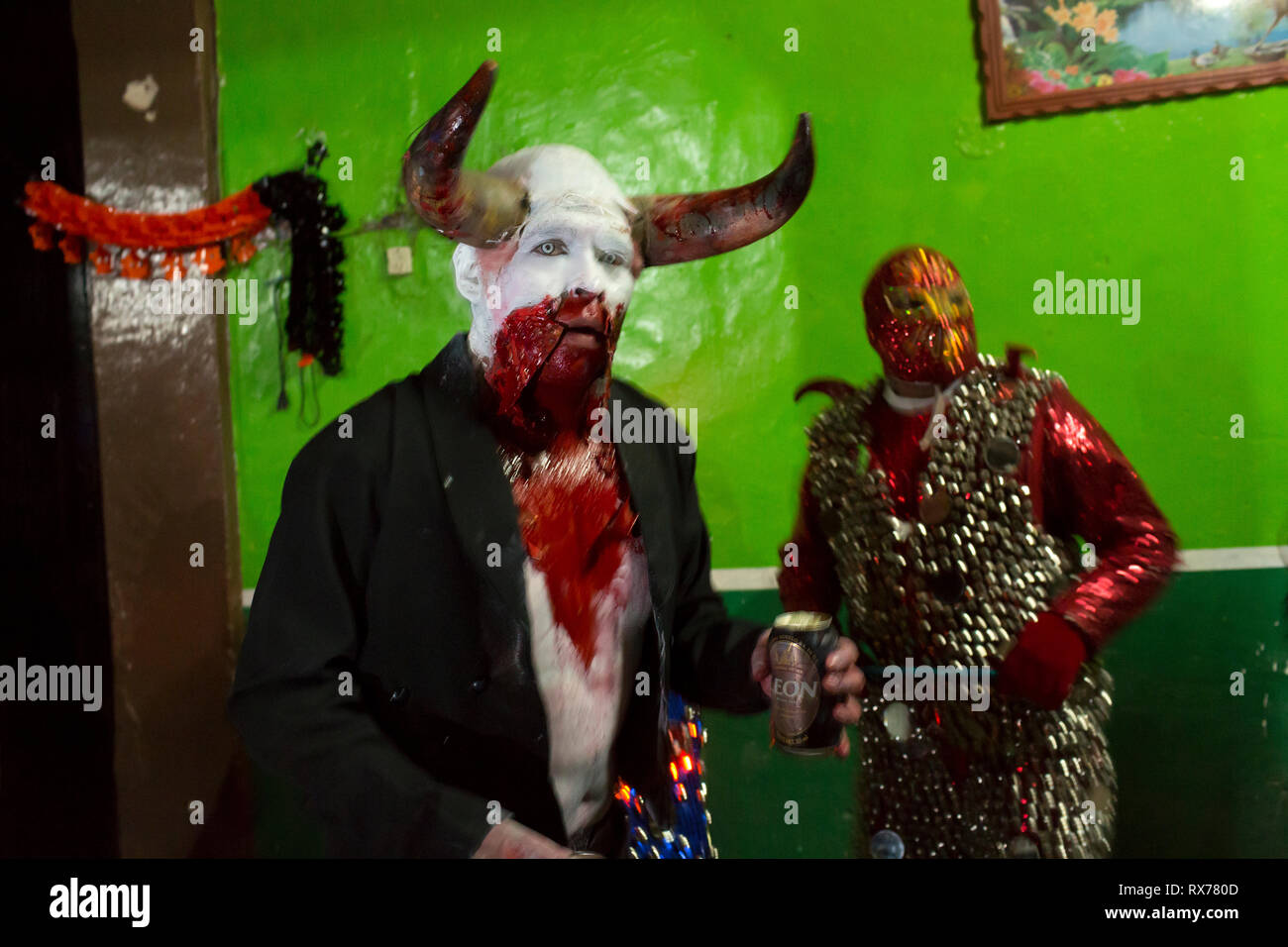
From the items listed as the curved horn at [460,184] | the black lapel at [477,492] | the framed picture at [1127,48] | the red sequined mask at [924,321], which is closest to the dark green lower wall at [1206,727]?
the red sequined mask at [924,321]

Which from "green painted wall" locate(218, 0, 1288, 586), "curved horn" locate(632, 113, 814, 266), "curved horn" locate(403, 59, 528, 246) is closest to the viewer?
"curved horn" locate(403, 59, 528, 246)

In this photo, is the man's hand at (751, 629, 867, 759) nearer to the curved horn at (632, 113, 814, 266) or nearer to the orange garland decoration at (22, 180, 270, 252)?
the curved horn at (632, 113, 814, 266)

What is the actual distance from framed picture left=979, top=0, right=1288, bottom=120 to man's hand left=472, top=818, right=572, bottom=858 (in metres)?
1.58

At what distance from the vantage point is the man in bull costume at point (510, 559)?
1.61m

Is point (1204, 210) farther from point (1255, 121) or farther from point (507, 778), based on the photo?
point (507, 778)

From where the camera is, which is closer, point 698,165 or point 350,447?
point 350,447

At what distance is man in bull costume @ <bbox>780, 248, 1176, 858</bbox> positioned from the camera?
1683 mm

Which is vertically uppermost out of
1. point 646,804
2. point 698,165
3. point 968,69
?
point 968,69

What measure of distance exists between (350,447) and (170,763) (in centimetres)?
78

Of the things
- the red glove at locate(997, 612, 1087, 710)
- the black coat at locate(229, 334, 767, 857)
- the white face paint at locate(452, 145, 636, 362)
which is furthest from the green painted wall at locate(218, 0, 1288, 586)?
the red glove at locate(997, 612, 1087, 710)

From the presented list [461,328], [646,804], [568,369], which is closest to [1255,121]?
[568,369]
